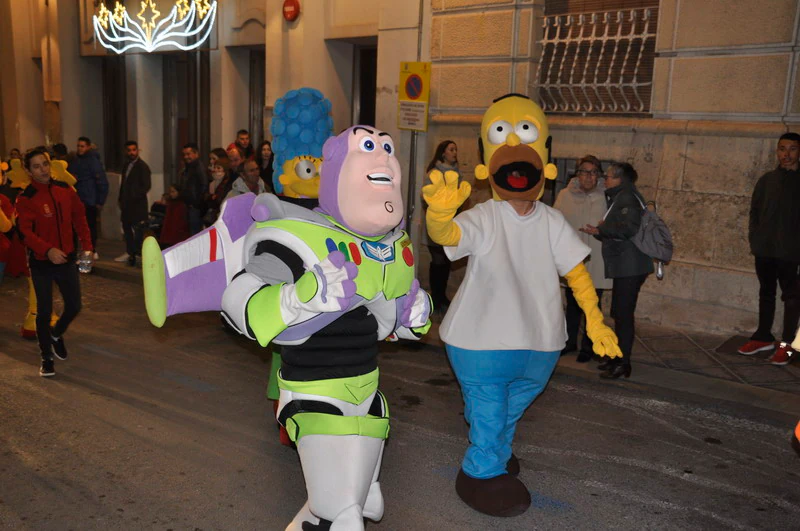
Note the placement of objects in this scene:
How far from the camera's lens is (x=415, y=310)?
380 centimetres

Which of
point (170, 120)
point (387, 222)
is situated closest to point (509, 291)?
point (387, 222)

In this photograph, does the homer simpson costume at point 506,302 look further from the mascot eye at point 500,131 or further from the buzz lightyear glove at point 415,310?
the buzz lightyear glove at point 415,310

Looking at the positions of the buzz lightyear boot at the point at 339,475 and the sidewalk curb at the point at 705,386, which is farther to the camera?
the sidewalk curb at the point at 705,386

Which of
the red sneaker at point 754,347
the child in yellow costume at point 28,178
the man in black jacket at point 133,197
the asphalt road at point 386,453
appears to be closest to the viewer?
the asphalt road at point 386,453

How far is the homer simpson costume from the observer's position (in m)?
4.14

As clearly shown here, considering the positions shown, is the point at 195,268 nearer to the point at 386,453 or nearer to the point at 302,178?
the point at 302,178

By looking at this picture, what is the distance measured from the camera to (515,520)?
13.9 ft

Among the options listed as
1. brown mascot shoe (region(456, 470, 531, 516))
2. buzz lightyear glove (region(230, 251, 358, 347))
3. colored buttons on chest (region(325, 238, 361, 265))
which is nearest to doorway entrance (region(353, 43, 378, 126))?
brown mascot shoe (region(456, 470, 531, 516))

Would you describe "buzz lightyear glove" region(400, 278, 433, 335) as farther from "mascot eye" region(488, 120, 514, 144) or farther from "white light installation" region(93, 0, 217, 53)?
"white light installation" region(93, 0, 217, 53)

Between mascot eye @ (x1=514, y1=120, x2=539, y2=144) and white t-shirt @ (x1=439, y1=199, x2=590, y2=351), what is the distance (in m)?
0.37

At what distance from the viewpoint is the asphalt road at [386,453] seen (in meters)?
4.29

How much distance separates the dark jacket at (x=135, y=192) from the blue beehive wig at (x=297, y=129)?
25.5ft

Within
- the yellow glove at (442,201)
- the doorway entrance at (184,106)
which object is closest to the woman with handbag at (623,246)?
the yellow glove at (442,201)

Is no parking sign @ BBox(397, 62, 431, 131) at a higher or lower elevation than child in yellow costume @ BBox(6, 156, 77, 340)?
higher
